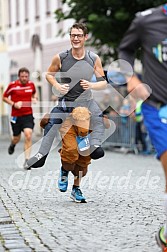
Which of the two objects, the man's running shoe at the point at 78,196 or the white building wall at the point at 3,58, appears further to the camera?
the white building wall at the point at 3,58

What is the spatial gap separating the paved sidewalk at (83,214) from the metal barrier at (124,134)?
863cm

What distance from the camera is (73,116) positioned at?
28.6 ft

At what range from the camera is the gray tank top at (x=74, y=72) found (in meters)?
8.71

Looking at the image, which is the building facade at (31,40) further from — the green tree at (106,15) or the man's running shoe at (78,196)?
the man's running shoe at (78,196)

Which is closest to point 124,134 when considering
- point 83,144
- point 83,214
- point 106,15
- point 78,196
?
point 106,15

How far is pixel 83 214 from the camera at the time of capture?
7961 millimetres

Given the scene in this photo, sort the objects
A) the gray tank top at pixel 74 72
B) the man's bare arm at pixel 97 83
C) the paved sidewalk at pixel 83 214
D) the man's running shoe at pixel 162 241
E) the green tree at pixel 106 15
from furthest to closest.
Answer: the green tree at pixel 106 15 < the gray tank top at pixel 74 72 < the man's bare arm at pixel 97 83 < the paved sidewalk at pixel 83 214 < the man's running shoe at pixel 162 241

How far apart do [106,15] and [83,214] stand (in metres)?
16.2

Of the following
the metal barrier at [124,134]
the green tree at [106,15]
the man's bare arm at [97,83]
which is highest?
the man's bare arm at [97,83]

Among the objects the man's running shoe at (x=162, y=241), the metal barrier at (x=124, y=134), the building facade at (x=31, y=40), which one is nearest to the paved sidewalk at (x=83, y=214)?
the man's running shoe at (x=162, y=241)

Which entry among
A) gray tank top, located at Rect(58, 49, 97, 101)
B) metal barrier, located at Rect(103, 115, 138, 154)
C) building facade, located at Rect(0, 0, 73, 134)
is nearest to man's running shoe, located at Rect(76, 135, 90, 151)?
gray tank top, located at Rect(58, 49, 97, 101)

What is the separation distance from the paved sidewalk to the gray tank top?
117cm

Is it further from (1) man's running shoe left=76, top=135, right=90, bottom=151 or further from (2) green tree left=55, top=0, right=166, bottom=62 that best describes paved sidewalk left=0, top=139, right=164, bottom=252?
(2) green tree left=55, top=0, right=166, bottom=62

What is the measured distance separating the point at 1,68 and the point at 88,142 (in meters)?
35.7
